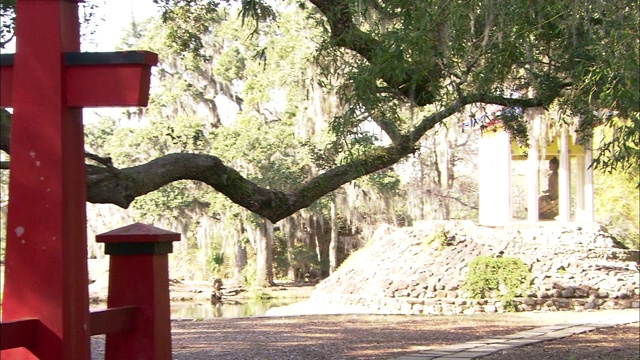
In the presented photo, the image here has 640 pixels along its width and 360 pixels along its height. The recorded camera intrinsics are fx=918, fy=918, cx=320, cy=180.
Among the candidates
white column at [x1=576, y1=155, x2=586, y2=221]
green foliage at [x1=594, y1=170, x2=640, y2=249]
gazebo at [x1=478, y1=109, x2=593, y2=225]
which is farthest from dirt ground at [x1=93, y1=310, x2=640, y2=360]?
green foliage at [x1=594, y1=170, x2=640, y2=249]

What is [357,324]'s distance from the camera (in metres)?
14.4

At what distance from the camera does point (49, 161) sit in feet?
11.2

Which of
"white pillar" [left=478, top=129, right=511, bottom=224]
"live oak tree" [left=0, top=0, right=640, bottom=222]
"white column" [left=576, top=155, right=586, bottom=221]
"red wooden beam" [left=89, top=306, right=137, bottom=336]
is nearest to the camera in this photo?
"red wooden beam" [left=89, top=306, right=137, bottom=336]

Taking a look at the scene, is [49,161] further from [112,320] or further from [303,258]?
[303,258]

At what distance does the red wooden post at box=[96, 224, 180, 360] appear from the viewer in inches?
156

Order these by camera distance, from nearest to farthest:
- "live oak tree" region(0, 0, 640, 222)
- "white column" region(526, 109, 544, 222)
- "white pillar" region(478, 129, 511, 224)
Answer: "live oak tree" region(0, 0, 640, 222) → "white column" region(526, 109, 544, 222) → "white pillar" region(478, 129, 511, 224)

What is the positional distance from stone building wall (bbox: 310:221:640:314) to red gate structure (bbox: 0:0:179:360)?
51.5 feet

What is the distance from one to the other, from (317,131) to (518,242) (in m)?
7.50

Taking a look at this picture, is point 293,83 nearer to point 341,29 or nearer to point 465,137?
point 465,137

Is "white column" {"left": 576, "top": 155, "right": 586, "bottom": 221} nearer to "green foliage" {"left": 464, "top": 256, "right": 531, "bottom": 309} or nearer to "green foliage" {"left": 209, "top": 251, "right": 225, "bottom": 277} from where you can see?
"green foliage" {"left": 464, "top": 256, "right": 531, "bottom": 309}

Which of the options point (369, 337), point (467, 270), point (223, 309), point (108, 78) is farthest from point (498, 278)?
point (108, 78)

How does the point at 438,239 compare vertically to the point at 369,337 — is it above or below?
above

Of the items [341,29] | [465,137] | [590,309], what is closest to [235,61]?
[465,137]

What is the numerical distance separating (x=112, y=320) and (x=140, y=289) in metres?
0.20
